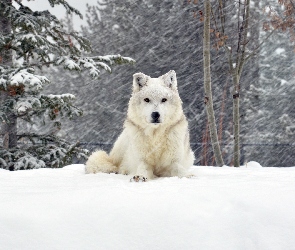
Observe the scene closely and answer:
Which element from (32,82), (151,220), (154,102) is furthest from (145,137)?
(32,82)

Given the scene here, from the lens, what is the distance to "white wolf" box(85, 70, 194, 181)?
169 inches

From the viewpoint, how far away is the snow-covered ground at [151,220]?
2299 mm

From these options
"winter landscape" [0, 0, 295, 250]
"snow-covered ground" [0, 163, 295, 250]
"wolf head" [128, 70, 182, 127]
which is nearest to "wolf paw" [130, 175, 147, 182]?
"winter landscape" [0, 0, 295, 250]

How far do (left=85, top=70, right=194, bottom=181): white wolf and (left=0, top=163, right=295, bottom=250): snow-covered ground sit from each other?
4.68ft

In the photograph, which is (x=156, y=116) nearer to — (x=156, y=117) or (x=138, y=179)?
(x=156, y=117)

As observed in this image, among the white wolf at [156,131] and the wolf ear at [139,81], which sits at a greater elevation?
the wolf ear at [139,81]

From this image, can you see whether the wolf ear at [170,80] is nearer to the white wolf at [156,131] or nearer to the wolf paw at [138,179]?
the white wolf at [156,131]

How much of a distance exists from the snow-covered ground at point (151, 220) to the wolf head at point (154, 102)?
131 centimetres

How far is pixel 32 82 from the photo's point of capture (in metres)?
7.49

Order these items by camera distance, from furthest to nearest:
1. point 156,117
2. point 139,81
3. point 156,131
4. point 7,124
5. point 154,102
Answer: point 7,124, point 139,81, point 156,131, point 154,102, point 156,117

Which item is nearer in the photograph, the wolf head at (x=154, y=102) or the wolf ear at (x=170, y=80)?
the wolf head at (x=154, y=102)

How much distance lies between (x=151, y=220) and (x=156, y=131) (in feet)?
6.48

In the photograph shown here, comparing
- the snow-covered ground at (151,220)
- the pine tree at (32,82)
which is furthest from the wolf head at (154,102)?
the pine tree at (32,82)

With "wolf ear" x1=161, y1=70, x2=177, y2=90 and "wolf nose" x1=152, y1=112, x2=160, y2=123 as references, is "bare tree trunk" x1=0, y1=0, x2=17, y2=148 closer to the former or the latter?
"wolf ear" x1=161, y1=70, x2=177, y2=90
